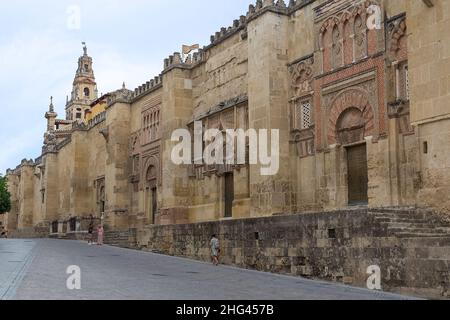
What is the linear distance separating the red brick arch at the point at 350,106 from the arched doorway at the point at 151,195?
39.6ft

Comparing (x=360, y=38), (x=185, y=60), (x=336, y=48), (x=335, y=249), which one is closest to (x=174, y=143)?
(x=185, y=60)

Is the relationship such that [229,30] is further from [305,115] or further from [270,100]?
[305,115]

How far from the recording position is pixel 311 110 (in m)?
17.1

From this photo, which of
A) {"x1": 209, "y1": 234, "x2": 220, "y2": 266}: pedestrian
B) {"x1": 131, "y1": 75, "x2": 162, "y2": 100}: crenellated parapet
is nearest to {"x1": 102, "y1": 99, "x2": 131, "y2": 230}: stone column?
{"x1": 131, "y1": 75, "x2": 162, "y2": 100}: crenellated parapet

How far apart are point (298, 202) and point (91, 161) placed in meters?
21.2

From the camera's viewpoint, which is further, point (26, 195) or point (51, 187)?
point (26, 195)

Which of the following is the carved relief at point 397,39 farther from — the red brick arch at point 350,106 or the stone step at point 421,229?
the stone step at point 421,229

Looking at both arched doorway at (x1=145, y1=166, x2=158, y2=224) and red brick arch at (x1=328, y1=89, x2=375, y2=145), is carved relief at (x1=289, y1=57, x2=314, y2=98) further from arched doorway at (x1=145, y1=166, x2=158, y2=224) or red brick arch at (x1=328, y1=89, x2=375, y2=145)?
arched doorway at (x1=145, y1=166, x2=158, y2=224)

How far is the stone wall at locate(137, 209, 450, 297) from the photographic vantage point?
33.3ft

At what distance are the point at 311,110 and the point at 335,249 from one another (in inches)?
222

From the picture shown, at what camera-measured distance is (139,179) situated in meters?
28.1

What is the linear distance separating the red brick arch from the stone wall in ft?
10.2
